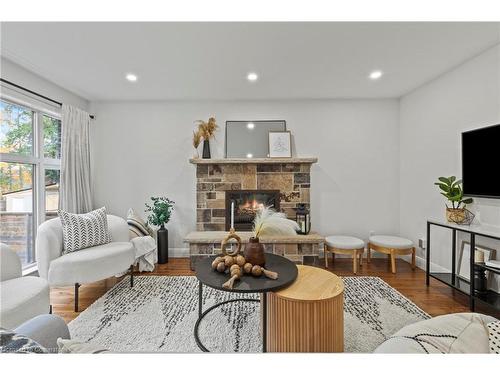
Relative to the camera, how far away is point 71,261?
2.22 meters

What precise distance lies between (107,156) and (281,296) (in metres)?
3.55

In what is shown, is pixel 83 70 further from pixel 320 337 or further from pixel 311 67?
pixel 320 337

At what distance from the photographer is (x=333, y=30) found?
79.0 inches

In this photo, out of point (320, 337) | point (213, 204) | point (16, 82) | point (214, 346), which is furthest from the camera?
point (213, 204)

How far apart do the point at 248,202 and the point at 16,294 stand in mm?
2651

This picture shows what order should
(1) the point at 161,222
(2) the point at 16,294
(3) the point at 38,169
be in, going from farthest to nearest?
1. (1) the point at 161,222
2. (3) the point at 38,169
3. (2) the point at 16,294

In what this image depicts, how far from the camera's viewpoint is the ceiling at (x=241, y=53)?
78.4 inches

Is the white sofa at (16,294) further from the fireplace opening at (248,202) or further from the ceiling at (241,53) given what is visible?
the fireplace opening at (248,202)

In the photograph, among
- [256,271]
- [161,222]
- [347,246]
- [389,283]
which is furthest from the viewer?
[161,222]

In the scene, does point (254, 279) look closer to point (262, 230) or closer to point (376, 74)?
point (262, 230)

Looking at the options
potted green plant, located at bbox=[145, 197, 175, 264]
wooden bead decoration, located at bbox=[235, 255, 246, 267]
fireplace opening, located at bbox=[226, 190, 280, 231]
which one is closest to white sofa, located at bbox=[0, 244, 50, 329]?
wooden bead decoration, located at bbox=[235, 255, 246, 267]

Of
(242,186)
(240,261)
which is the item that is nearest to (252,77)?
(242,186)

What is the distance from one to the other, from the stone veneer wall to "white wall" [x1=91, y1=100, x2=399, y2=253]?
0.24 meters
